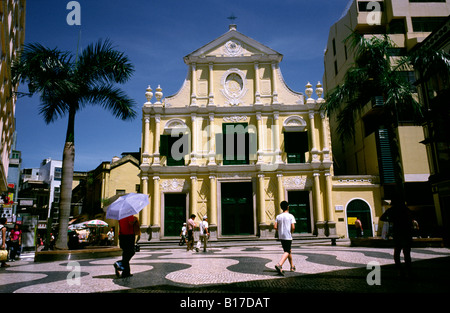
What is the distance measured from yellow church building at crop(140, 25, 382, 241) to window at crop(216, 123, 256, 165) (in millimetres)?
72

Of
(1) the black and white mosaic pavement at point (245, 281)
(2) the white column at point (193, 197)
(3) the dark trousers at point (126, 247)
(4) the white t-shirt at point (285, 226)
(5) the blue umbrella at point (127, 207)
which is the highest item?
(2) the white column at point (193, 197)

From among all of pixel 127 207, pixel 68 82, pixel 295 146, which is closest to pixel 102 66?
pixel 68 82

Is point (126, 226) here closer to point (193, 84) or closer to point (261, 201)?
point (261, 201)

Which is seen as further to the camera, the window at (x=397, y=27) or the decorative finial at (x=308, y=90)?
the window at (x=397, y=27)

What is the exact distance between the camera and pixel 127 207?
6.47 m

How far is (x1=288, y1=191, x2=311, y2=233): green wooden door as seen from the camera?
74.3ft

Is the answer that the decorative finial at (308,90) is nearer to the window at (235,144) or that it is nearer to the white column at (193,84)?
the window at (235,144)

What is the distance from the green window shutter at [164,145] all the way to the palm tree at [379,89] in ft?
40.9

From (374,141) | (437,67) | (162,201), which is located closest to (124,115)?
(162,201)

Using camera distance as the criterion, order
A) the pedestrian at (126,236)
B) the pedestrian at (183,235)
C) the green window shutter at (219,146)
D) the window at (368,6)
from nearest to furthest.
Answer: the pedestrian at (126,236) → the pedestrian at (183,235) → the green window shutter at (219,146) → the window at (368,6)

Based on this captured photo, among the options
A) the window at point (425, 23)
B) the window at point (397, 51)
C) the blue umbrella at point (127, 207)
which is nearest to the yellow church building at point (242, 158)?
the window at point (397, 51)

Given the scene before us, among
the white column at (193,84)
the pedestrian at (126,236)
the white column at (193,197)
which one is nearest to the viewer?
the pedestrian at (126,236)

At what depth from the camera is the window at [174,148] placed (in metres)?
23.6
